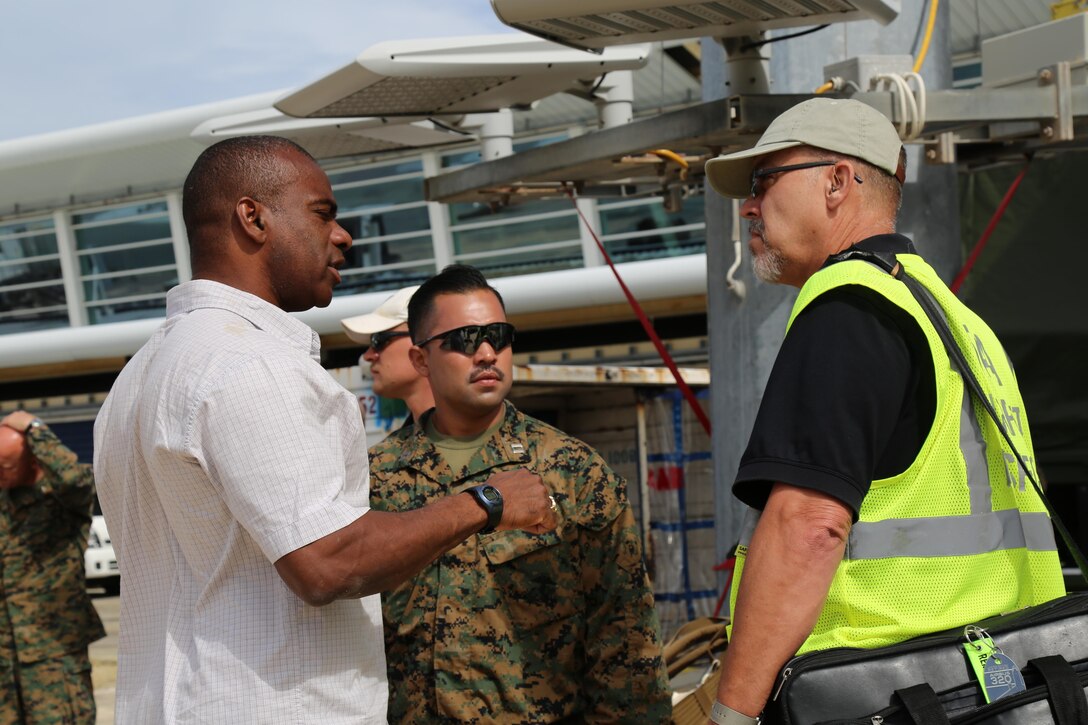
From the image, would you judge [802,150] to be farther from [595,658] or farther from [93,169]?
[93,169]

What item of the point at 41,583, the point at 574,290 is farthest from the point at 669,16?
the point at 574,290

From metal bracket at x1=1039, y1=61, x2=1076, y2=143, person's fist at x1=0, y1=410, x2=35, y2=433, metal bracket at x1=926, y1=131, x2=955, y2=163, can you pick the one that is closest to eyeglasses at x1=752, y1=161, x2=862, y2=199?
metal bracket at x1=926, y1=131, x2=955, y2=163

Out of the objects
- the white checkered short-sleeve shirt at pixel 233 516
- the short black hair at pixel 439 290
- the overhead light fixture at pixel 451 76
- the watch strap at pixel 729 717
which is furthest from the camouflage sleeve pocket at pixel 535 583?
the overhead light fixture at pixel 451 76

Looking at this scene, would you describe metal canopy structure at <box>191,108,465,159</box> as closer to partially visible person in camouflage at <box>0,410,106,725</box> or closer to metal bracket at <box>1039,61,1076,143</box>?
metal bracket at <box>1039,61,1076,143</box>

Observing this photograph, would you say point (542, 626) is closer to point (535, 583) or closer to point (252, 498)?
point (535, 583)

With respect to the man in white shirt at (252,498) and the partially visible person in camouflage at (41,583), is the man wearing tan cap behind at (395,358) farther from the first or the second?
the partially visible person in camouflage at (41,583)

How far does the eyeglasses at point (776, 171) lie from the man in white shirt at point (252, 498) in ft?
2.34

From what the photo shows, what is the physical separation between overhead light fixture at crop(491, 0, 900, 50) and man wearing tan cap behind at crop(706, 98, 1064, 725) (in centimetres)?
128

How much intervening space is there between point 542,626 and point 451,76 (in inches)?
71.4

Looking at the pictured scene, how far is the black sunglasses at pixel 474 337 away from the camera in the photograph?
3715 mm

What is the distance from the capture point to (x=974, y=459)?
2.11 metres

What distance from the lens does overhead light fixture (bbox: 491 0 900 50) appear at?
10.6 feet

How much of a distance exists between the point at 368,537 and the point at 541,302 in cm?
1227

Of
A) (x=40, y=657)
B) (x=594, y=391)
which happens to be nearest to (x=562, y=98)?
(x=594, y=391)
